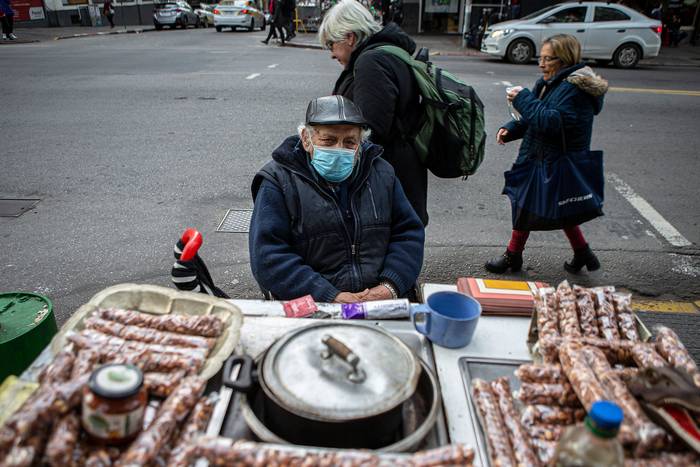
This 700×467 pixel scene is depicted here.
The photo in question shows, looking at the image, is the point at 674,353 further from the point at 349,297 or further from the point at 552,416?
the point at 349,297

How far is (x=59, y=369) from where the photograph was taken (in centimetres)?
147

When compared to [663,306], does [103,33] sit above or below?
above

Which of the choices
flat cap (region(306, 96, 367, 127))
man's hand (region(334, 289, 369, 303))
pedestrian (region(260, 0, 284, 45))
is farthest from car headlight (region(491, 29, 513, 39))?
man's hand (region(334, 289, 369, 303))

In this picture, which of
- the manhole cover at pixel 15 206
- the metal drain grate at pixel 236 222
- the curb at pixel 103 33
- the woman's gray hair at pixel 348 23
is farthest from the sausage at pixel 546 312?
the curb at pixel 103 33

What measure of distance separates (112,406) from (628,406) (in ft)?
4.59

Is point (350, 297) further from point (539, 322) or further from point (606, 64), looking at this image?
point (606, 64)

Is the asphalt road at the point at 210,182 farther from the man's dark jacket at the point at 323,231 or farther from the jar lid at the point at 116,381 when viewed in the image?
the jar lid at the point at 116,381

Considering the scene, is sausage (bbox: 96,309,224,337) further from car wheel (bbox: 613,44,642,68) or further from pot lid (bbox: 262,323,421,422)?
car wheel (bbox: 613,44,642,68)

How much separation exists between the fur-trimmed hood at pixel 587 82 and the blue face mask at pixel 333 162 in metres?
2.11

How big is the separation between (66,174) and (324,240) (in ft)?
17.6

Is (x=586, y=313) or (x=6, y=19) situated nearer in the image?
(x=586, y=313)

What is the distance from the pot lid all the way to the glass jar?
347mm

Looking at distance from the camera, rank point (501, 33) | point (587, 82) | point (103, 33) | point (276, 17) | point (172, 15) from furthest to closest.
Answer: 1. point (172, 15)
2. point (103, 33)
3. point (276, 17)
4. point (501, 33)
5. point (587, 82)

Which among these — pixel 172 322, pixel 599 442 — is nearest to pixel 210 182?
pixel 172 322
